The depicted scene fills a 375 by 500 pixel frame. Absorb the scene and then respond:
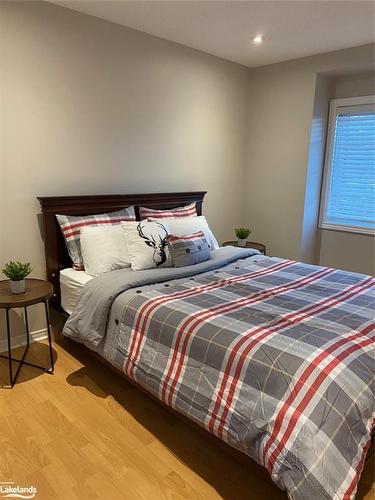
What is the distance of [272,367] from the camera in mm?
1475

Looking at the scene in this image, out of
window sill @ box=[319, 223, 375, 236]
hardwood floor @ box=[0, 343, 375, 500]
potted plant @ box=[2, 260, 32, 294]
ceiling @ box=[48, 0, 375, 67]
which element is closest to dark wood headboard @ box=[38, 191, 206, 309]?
potted plant @ box=[2, 260, 32, 294]

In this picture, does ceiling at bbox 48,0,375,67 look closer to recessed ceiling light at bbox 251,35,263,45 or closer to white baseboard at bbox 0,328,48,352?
recessed ceiling light at bbox 251,35,263,45

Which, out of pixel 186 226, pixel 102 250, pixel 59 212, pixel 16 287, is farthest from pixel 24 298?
pixel 186 226

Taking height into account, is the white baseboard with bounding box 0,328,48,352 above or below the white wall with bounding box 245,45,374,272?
below

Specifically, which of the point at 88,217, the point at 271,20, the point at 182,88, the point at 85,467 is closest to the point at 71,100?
the point at 88,217

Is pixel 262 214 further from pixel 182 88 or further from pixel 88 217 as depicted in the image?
pixel 88 217

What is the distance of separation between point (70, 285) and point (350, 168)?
10.1 feet

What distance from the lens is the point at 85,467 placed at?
171cm

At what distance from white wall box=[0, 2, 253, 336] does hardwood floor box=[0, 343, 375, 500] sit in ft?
2.87

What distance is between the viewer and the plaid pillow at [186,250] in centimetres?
270

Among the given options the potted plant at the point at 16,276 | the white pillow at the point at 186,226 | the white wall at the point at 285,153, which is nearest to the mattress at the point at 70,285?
the potted plant at the point at 16,276

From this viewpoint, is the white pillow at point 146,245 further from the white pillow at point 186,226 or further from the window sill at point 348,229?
the window sill at point 348,229

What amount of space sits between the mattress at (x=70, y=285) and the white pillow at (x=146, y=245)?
1.18 ft

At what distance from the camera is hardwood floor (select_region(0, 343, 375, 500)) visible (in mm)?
→ 1612
